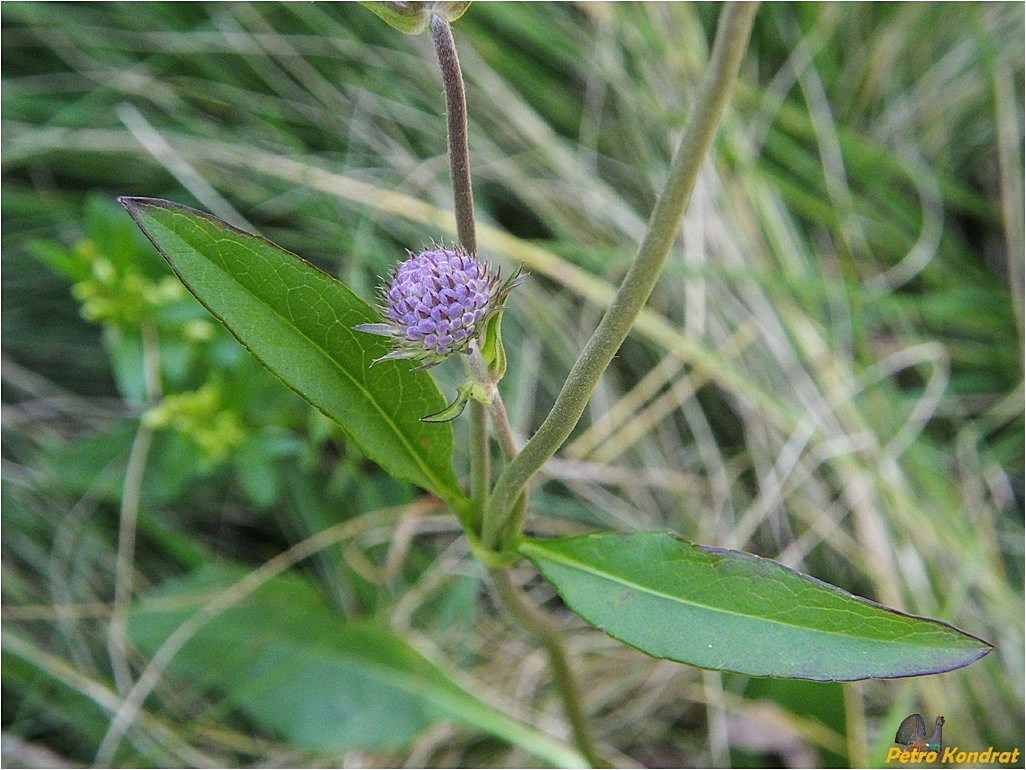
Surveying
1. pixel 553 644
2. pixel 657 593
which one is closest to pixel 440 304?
pixel 657 593

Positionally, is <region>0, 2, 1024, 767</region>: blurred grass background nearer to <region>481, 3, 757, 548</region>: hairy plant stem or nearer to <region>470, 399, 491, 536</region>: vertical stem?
<region>470, 399, 491, 536</region>: vertical stem

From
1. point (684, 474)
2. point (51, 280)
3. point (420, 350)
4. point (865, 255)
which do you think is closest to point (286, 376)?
point (420, 350)

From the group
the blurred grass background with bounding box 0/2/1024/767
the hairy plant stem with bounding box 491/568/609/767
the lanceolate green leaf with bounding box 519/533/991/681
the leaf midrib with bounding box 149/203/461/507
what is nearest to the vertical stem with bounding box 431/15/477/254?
the leaf midrib with bounding box 149/203/461/507

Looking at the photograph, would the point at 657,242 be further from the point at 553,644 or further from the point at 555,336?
the point at 555,336

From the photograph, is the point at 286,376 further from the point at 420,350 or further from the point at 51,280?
the point at 51,280

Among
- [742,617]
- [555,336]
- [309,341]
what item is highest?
[555,336]

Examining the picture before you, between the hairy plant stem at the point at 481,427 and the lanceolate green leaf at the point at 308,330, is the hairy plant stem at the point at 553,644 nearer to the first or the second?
the hairy plant stem at the point at 481,427

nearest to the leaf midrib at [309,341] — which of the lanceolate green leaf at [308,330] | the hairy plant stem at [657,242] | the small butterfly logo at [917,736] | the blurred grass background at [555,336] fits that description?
the lanceolate green leaf at [308,330]
